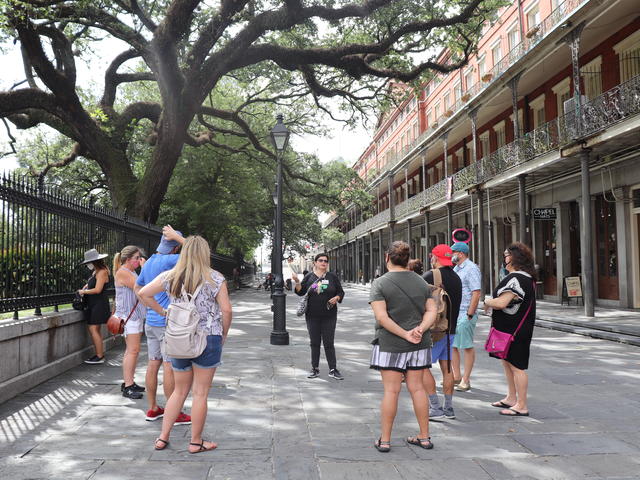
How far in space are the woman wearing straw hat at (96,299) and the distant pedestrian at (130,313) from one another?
64.4 inches

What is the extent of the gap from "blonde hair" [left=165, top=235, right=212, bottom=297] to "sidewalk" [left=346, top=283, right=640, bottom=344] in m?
9.32

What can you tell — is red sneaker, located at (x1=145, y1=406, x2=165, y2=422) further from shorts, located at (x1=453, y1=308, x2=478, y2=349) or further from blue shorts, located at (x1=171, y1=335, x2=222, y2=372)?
shorts, located at (x1=453, y1=308, x2=478, y2=349)

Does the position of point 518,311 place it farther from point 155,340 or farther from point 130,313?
point 130,313

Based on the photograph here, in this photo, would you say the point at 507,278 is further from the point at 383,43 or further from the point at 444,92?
the point at 444,92

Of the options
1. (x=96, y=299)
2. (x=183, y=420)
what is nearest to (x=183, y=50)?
(x=96, y=299)

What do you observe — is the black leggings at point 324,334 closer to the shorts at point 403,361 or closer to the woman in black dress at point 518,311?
the woman in black dress at point 518,311

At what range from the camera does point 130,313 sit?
20.1ft

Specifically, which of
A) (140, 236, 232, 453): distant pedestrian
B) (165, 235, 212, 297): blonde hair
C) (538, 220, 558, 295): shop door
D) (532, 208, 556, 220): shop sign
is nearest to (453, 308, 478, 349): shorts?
(140, 236, 232, 453): distant pedestrian

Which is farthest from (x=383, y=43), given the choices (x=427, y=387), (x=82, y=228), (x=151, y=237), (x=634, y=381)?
(x=427, y=387)

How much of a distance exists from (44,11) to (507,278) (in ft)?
42.8

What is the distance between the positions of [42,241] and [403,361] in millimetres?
5436

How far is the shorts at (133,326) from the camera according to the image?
239 inches

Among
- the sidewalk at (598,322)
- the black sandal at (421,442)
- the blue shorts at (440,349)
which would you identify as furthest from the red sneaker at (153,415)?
the sidewalk at (598,322)

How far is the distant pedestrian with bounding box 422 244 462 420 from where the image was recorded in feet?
17.3
